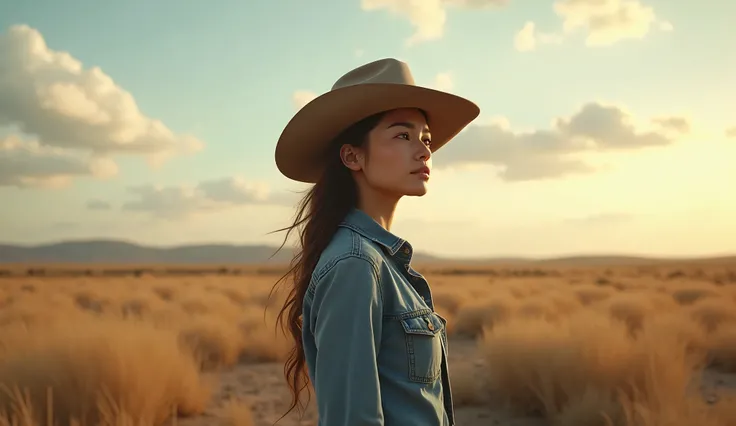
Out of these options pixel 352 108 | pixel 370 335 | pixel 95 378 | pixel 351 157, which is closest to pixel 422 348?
pixel 370 335

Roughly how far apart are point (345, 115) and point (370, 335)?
0.86 metres

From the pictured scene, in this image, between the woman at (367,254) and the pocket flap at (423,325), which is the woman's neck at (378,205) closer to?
the woman at (367,254)

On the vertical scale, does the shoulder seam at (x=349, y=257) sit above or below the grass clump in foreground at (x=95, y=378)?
above

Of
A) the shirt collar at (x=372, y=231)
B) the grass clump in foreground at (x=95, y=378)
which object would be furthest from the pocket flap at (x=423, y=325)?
the grass clump in foreground at (x=95, y=378)

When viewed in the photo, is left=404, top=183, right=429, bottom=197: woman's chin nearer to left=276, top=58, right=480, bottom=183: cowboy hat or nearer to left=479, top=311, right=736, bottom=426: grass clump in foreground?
left=276, top=58, right=480, bottom=183: cowboy hat

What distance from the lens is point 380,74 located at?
7.09 feet

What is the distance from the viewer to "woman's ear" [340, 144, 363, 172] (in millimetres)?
2145

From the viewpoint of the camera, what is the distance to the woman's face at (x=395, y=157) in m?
2.07

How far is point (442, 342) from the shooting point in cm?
210

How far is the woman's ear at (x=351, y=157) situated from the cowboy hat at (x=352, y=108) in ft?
0.31

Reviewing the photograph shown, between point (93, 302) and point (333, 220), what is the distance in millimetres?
17052

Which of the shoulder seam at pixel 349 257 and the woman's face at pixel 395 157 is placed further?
the woman's face at pixel 395 157

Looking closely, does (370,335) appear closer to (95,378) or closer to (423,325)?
(423,325)

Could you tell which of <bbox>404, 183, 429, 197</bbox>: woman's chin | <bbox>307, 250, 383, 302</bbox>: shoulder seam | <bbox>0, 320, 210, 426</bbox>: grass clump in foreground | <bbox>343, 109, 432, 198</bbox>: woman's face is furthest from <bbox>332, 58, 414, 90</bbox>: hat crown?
<bbox>0, 320, 210, 426</bbox>: grass clump in foreground
